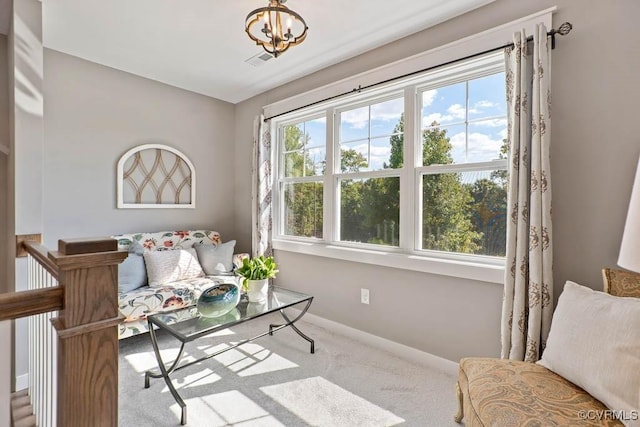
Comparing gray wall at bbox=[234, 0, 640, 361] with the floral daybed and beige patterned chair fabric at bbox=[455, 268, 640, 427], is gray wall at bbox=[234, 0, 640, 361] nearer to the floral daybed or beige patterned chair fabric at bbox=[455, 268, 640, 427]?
beige patterned chair fabric at bbox=[455, 268, 640, 427]

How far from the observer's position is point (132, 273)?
2.76 m

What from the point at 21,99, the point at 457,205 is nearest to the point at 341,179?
the point at 457,205

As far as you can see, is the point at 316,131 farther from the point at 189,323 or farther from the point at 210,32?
the point at 189,323

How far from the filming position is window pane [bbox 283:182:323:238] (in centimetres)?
333

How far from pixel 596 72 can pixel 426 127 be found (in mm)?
1036

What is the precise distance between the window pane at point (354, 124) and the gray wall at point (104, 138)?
5.98ft

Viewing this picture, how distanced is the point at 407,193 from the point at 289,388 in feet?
5.54

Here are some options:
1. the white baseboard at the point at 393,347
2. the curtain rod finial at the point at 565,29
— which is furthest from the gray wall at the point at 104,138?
the curtain rod finial at the point at 565,29

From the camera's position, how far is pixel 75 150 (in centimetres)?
294

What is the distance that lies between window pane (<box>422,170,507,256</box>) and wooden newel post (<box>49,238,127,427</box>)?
2.19 metres

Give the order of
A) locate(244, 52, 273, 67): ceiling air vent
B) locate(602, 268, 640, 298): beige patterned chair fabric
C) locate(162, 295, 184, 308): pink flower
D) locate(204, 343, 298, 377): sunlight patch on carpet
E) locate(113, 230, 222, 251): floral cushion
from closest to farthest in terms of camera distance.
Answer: locate(602, 268, 640, 298): beige patterned chair fabric
locate(204, 343, 298, 377): sunlight patch on carpet
locate(162, 295, 184, 308): pink flower
locate(244, 52, 273, 67): ceiling air vent
locate(113, 230, 222, 251): floral cushion

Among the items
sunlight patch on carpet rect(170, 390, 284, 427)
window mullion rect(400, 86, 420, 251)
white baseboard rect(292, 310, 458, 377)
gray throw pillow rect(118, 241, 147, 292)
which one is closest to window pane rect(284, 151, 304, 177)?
window mullion rect(400, 86, 420, 251)

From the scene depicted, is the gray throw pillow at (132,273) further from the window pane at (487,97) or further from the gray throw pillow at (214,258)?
the window pane at (487,97)

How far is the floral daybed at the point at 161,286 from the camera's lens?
249cm
